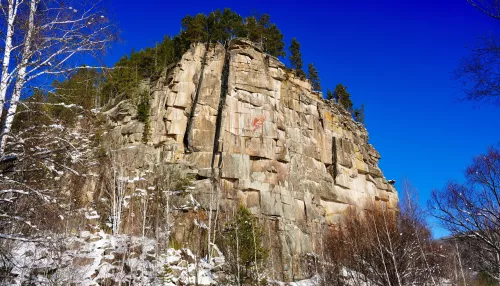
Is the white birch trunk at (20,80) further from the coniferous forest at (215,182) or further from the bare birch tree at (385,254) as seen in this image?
the bare birch tree at (385,254)

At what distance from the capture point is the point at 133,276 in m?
22.4

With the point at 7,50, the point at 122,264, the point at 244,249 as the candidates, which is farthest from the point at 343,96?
the point at 7,50

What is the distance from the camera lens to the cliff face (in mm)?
34812

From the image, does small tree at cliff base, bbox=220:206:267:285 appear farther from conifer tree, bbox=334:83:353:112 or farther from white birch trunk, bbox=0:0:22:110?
conifer tree, bbox=334:83:353:112

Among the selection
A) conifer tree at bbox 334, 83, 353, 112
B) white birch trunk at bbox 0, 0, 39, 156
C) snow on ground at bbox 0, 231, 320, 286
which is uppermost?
conifer tree at bbox 334, 83, 353, 112

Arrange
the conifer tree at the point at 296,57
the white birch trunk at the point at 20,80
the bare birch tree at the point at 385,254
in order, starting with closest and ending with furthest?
the white birch trunk at the point at 20,80, the bare birch tree at the point at 385,254, the conifer tree at the point at 296,57

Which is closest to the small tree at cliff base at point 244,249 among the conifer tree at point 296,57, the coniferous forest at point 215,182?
the coniferous forest at point 215,182

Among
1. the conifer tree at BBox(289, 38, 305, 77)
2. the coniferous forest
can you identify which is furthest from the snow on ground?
the conifer tree at BBox(289, 38, 305, 77)

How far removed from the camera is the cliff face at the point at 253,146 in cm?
3481

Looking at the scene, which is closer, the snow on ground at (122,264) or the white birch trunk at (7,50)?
the white birch trunk at (7,50)

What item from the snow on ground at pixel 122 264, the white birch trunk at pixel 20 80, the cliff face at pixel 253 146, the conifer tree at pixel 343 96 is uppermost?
the conifer tree at pixel 343 96

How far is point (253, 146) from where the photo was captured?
3884 cm

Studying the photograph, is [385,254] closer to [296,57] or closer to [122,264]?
[122,264]

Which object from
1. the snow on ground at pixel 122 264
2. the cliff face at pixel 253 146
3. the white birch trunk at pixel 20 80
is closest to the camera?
the white birch trunk at pixel 20 80
